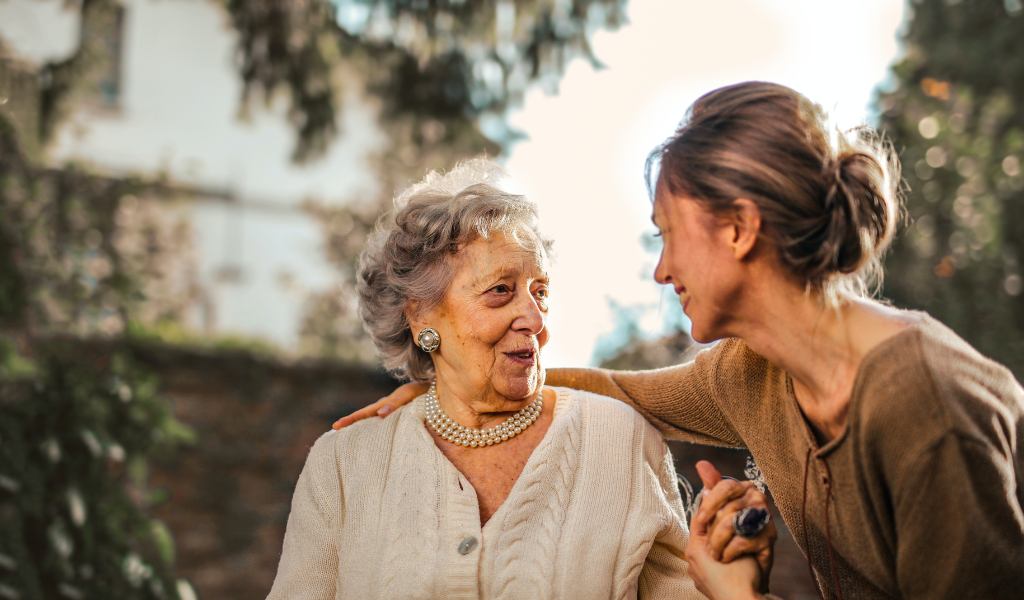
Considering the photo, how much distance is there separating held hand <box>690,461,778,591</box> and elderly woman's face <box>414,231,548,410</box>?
2.07 feet

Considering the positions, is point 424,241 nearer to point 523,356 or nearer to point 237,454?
point 523,356

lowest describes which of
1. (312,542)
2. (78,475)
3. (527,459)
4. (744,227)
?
(78,475)

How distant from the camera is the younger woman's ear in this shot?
63.6 inches

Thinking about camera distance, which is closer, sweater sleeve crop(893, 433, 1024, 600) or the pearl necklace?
sweater sleeve crop(893, 433, 1024, 600)

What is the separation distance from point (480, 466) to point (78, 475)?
2.48m

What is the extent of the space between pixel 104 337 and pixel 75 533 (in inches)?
37.7

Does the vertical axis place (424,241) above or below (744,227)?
below

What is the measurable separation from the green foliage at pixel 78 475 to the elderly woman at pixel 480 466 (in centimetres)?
192

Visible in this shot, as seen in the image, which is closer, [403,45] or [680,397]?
[680,397]

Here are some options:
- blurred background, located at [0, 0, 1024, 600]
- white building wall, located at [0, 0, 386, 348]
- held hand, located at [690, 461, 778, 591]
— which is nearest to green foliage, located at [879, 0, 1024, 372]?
blurred background, located at [0, 0, 1024, 600]

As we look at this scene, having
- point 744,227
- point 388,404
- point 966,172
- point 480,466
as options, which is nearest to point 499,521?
point 480,466

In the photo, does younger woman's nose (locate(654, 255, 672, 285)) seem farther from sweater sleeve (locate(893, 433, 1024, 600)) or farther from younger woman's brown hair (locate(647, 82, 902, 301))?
sweater sleeve (locate(893, 433, 1024, 600))

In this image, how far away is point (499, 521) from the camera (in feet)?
6.64

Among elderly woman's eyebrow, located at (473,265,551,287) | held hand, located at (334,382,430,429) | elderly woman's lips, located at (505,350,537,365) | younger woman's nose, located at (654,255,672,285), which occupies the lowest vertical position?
held hand, located at (334,382,430,429)
